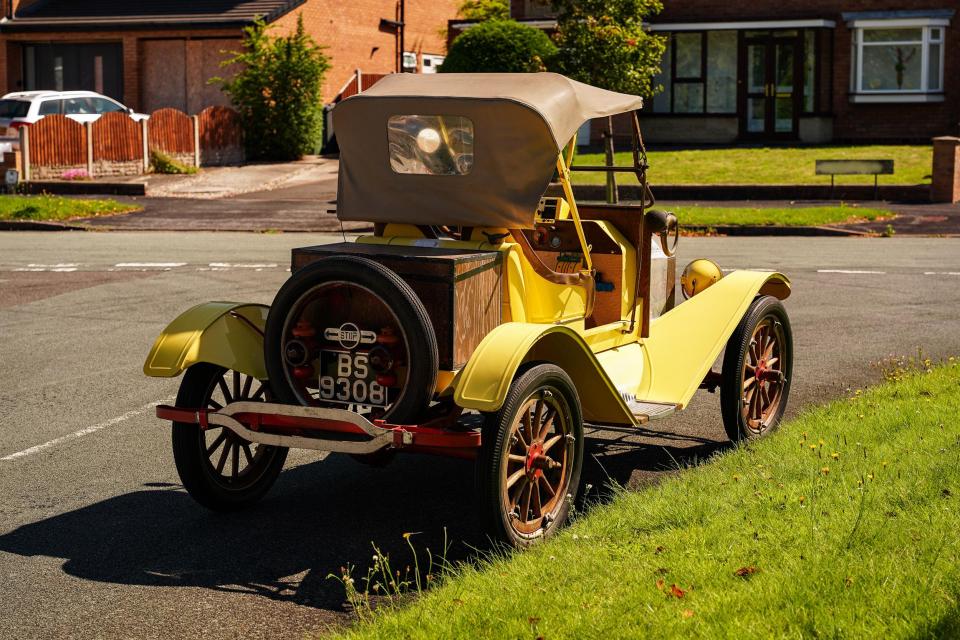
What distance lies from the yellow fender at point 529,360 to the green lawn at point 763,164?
58.9ft

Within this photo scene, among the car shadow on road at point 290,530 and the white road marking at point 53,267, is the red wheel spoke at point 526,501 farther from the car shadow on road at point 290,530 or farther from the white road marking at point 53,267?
the white road marking at point 53,267

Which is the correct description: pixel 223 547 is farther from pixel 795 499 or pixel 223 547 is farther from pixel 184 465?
pixel 795 499

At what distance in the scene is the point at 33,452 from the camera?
7.75 m

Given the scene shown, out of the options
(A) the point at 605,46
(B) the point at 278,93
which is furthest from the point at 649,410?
(B) the point at 278,93

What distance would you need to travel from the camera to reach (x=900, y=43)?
36.1 m

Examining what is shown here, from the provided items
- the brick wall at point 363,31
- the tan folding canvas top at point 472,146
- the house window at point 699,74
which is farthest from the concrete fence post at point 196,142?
the tan folding canvas top at point 472,146

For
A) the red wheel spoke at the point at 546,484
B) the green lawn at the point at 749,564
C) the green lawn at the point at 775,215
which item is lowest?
the green lawn at the point at 749,564

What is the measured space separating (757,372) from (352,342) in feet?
9.31

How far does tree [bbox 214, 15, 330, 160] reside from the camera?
35.3 m

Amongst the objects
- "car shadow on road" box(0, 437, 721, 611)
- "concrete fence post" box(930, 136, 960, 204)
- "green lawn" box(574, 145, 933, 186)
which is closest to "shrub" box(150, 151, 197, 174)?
"green lawn" box(574, 145, 933, 186)

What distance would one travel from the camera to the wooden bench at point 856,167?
83.7 feet

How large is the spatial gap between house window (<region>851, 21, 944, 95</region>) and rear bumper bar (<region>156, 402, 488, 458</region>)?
3251 centimetres

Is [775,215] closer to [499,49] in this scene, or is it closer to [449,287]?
[499,49]

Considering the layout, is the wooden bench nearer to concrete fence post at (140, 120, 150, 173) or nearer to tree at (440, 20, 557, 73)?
tree at (440, 20, 557, 73)
